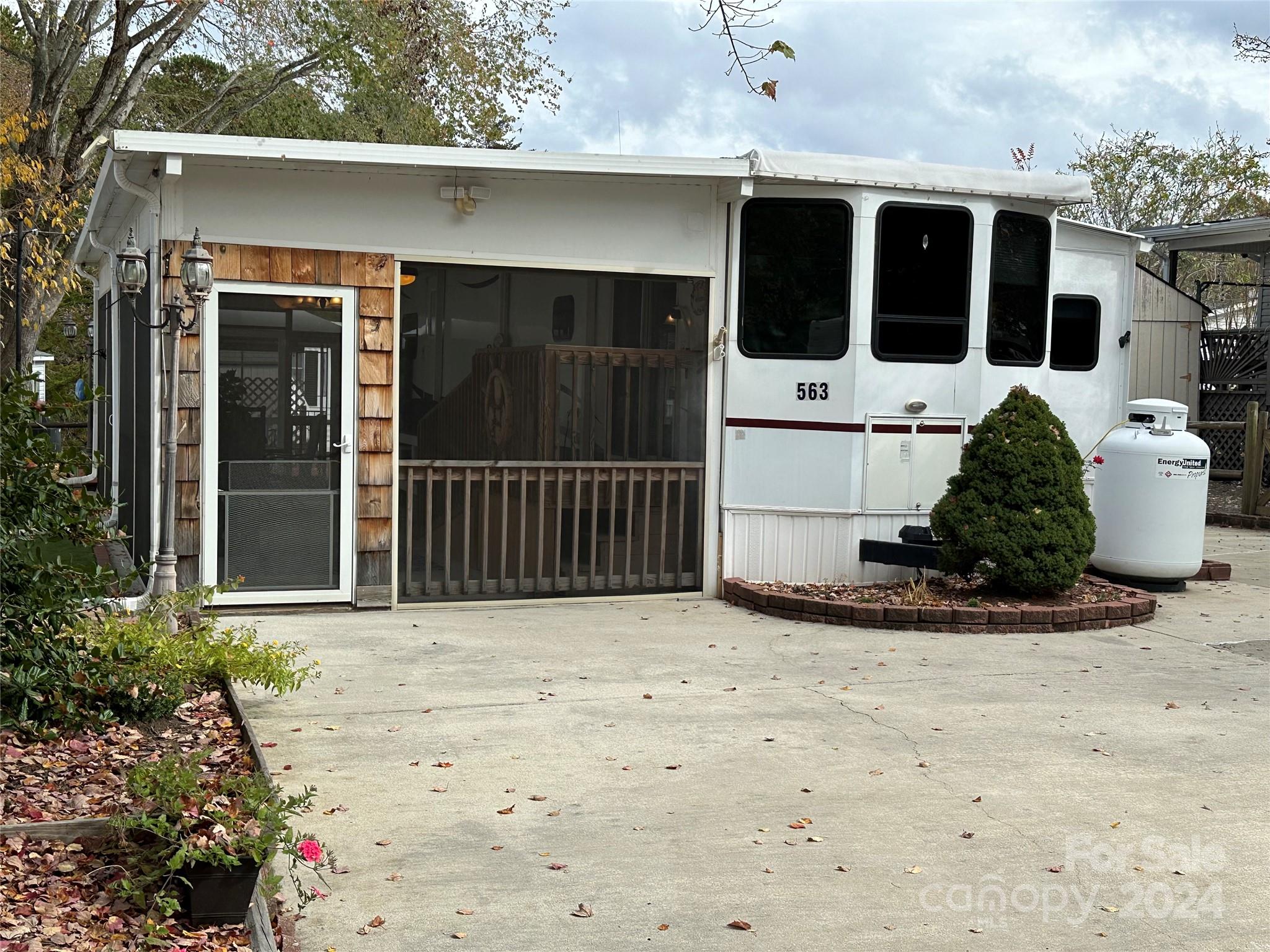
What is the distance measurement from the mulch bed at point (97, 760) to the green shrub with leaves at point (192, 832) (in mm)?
273

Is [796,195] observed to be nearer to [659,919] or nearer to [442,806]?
[442,806]

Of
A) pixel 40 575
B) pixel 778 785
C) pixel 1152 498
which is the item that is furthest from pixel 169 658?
pixel 1152 498

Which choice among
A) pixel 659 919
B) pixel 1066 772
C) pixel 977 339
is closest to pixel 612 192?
pixel 977 339

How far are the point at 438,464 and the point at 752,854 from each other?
190 inches

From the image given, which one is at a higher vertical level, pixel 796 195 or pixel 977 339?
pixel 796 195

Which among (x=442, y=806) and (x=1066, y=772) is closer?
(x=442, y=806)

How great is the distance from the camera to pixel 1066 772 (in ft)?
16.8

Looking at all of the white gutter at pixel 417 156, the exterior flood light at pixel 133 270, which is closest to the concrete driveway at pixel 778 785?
the exterior flood light at pixel 133 270

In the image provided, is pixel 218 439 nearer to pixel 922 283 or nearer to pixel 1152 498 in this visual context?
pixel 922 283

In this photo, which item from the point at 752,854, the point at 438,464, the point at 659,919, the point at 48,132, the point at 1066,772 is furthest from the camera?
the point at 48,132

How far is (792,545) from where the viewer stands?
9.25 meters

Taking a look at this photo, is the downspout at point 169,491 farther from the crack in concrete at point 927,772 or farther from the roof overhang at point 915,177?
the roof overhang at point 915,177

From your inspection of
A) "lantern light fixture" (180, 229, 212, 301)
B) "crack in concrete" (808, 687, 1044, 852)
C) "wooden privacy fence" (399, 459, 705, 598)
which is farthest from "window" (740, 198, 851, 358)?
"lantern light fixture" (180, 229, 212, 301)

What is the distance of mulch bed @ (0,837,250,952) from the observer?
3088mm
